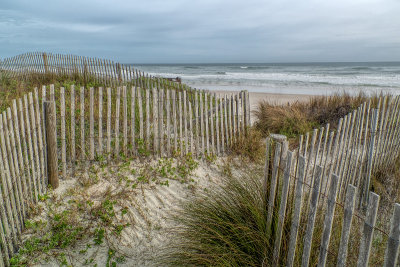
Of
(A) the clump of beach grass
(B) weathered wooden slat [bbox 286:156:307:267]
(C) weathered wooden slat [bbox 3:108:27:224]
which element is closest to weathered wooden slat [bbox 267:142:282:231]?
(A) the clump of beach grass

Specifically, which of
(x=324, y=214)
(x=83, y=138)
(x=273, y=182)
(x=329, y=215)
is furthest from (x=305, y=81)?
(x=329, y=215)

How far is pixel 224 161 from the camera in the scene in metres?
6.14

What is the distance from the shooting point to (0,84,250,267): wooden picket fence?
342 centimetres

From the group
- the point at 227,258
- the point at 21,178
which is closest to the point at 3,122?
the point at 21,178

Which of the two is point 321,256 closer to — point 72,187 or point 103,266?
point 103,266

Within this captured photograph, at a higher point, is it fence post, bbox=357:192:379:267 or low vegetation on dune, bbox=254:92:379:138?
fence post, bbox=357:192:379:267

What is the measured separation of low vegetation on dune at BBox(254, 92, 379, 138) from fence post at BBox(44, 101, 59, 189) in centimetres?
510

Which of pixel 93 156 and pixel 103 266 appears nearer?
pixel 103 266

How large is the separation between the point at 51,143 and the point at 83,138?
2.06ft

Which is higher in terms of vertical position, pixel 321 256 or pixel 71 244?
pixel 321 256

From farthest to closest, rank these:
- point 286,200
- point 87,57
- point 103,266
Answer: point 87,57, point 103,266, point 286,200

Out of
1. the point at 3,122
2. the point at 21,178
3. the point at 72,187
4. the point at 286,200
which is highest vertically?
the point at 3,122

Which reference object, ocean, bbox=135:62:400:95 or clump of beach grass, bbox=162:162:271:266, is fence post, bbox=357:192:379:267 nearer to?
clump of beach grass, bbox=162:162:271:266

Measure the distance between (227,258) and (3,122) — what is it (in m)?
2.85
